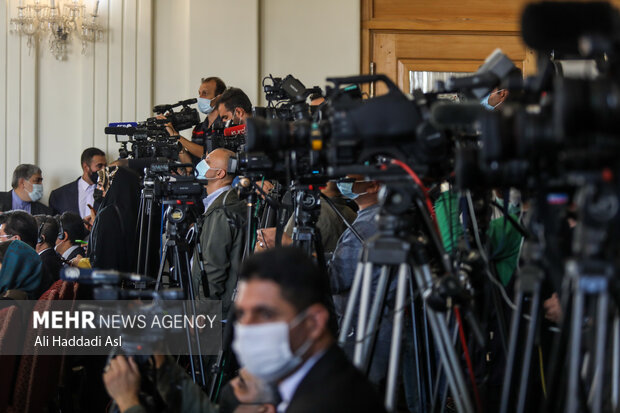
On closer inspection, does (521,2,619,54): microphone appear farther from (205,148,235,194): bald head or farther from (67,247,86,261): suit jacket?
(67,247,86,261): suit jacket

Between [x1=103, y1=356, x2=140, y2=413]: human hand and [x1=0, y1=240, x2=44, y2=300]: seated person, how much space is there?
1686mm

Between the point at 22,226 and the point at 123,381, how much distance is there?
221 cm

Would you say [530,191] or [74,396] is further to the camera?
[74,396]

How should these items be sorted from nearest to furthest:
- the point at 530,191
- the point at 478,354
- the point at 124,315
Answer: the point at 530,191
the point at 124,315
the point at 478,354

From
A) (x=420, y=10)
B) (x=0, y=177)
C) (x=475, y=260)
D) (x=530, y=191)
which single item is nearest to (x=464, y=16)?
(x=420, y=10)

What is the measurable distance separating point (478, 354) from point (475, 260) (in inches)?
25.5

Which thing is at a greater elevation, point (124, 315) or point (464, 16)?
point (464, 16)

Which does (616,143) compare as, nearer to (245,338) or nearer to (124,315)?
(245,338)

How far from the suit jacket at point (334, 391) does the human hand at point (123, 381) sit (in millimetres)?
574

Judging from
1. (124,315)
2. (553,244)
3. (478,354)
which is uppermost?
(553,244)

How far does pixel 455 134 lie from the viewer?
2459mm

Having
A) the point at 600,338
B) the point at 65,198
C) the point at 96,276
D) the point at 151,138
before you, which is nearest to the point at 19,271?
the point at 96,276

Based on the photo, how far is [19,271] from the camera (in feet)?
12.6

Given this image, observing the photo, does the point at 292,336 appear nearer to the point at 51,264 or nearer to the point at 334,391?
the point at 334,391
